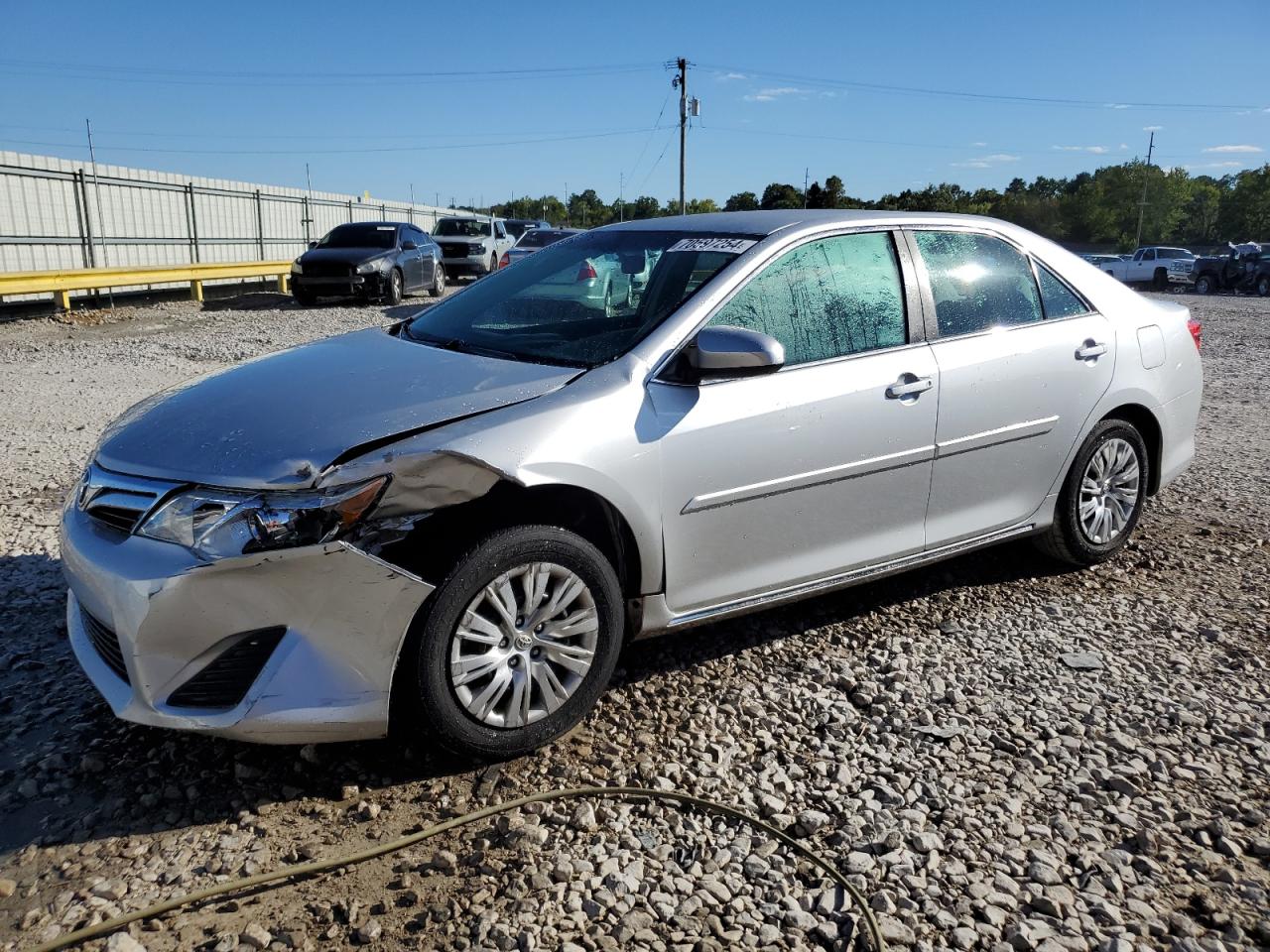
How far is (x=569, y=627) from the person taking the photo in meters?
3.12

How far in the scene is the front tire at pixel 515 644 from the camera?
2.87 m

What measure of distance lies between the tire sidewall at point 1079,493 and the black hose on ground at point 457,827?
2563mm

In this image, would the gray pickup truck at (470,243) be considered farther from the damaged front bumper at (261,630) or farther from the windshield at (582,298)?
the damaged front bumper at (261,630)

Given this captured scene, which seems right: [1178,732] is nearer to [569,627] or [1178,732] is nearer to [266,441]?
[569,627]

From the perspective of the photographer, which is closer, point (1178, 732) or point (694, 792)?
point (694, 792)

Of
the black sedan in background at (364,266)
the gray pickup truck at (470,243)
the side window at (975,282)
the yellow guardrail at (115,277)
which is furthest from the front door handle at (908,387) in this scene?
the gray pickup truck at (470,243)

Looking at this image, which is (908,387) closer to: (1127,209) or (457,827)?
(457,827)

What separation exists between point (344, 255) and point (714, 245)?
53.3 ft

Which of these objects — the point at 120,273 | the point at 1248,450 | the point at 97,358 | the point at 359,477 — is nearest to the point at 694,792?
the point at 359,477

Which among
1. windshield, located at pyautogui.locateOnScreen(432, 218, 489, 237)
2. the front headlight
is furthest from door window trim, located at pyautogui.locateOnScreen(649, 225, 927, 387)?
windshield, located at pyautogui.locateOnScreen(432, 218, 489, 237)

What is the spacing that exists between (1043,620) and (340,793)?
3.00 m

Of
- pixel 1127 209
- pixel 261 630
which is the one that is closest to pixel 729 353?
pixel 261 630

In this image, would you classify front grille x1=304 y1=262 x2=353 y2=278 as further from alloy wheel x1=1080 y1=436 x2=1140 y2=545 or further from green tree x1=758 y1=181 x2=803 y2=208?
green tree x1=758 y1=181 x2=803 y2=208

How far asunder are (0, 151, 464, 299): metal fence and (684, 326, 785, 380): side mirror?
771 inches
